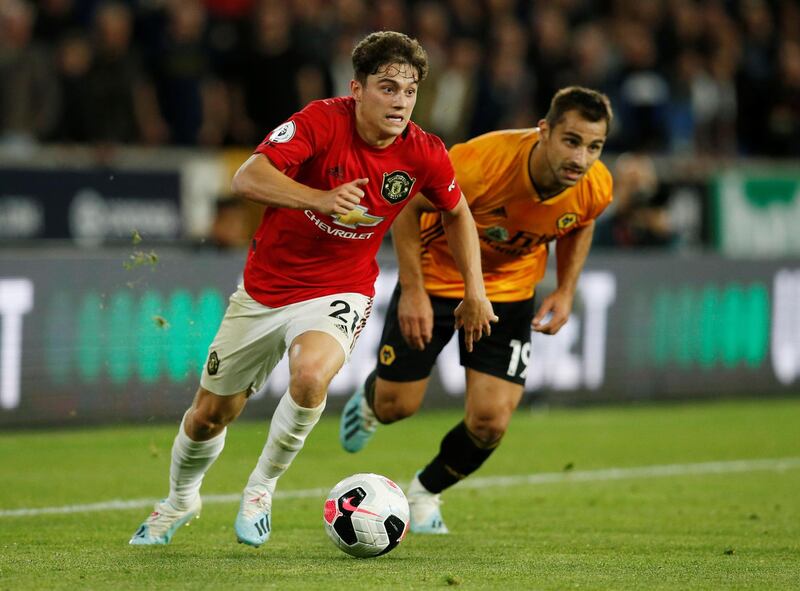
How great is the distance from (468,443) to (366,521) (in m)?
1.33

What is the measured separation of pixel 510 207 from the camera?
Result: 7539mm

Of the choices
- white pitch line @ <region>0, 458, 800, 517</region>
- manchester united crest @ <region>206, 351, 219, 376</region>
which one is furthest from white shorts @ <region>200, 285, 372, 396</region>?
white pitch line @ <region>0, 458, 800, 517</region>

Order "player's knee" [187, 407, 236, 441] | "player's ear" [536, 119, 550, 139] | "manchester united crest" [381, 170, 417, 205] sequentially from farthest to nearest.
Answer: "player's ear" [536, 119, 550, 139], "player's knee" [187, 407, 236, 441], "manchester united crest" [381, 170, 417, 205]

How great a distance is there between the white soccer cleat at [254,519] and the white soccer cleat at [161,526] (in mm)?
446

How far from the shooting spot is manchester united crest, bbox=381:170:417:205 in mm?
6551

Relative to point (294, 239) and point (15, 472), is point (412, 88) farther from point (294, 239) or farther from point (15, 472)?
point (15, 472)

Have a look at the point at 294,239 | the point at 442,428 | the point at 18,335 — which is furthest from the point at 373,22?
the point at 294,239

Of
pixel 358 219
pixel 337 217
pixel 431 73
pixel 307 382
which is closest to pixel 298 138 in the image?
pixel 337 217

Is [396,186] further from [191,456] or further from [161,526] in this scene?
[161,526]

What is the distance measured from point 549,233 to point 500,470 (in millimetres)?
3113

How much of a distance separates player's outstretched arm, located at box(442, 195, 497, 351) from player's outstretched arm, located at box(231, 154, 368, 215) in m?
0.82

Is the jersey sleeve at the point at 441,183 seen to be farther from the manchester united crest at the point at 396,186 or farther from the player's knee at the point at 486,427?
the player's knee at the point at 486,427

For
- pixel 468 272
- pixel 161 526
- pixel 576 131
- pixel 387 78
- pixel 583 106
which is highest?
pixel 387 78

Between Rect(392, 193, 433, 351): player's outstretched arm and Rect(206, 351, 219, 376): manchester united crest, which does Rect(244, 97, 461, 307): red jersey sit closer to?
Rect(206, 351, 219, 376): manchester united crest
